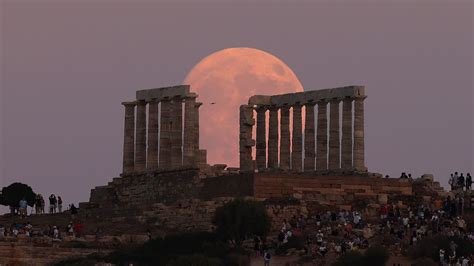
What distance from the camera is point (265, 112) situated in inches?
5674

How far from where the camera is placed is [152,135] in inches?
5605

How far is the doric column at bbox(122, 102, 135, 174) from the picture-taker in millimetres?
143500

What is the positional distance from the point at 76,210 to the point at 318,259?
905 inches

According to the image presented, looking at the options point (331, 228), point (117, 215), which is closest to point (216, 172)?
point (117, 215)

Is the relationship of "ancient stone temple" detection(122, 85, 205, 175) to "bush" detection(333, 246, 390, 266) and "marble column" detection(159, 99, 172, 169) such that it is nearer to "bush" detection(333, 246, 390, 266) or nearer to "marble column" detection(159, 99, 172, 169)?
"marble column" detection(159, 99, 172, 169)

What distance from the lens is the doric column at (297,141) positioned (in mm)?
142375

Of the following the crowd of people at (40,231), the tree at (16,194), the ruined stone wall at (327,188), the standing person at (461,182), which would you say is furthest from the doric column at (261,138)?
the crowd of people at (40,231)

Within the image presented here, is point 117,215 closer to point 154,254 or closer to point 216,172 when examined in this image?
point 216,172

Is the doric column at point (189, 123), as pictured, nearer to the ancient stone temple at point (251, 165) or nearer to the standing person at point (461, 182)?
the ancient stone temple at point (251, 165)

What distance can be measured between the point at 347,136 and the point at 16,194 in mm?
19011

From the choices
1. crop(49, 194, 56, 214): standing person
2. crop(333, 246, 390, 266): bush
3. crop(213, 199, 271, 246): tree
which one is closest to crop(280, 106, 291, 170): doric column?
crop(49, 194, 56, 214): standing person

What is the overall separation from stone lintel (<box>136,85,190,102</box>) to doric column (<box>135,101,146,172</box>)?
0.49 metres

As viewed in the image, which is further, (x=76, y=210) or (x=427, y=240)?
(x=76, y=210)

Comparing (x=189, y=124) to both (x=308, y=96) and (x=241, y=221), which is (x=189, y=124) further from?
(x=241, y=221)
